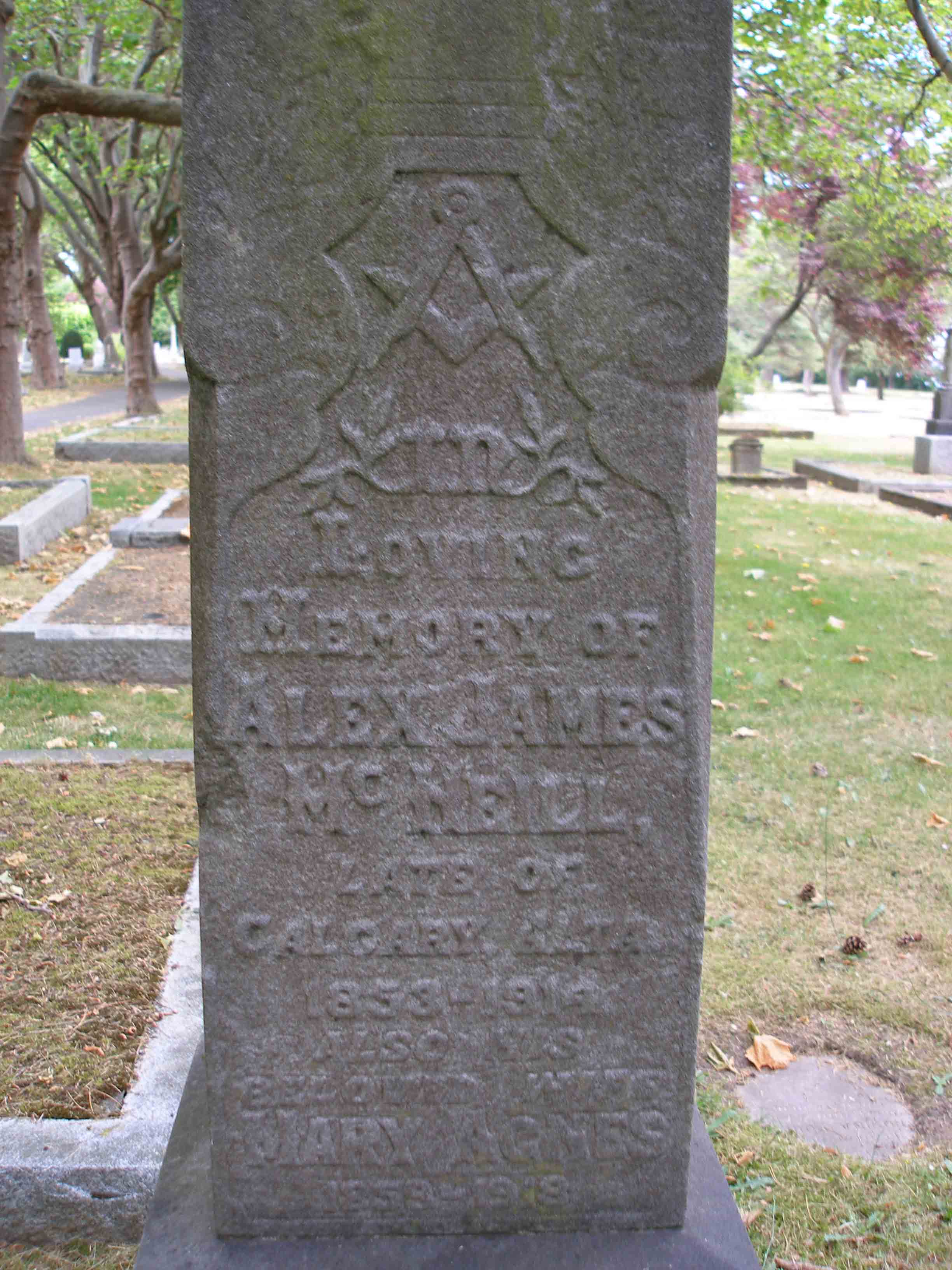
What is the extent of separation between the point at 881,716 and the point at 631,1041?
4.58 m

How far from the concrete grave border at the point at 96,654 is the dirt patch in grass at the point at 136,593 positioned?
0.38m

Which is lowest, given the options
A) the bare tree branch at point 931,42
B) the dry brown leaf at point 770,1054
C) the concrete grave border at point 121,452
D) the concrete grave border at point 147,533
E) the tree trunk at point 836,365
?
the dry brown leaf at point 770,1054

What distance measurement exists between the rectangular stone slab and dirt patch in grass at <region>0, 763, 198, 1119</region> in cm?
98

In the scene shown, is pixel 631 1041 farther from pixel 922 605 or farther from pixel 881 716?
pixel 922 605

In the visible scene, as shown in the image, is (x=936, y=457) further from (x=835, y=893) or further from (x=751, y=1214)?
(x=751, y=1214)

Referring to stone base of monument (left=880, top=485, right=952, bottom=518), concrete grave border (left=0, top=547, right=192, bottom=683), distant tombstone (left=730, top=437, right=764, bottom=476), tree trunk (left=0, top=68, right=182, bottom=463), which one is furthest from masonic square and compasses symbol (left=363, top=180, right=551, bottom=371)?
distant tombstone (left=730, top=437, right=764, bottom=476)

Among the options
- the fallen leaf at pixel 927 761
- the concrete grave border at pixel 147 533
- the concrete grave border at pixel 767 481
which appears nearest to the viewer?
the fallen leaf at pixel 927 761

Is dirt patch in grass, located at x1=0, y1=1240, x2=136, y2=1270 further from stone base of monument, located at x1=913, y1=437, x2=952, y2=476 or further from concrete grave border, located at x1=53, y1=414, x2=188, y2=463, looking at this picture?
stone base of monument, located at x1=913, y1=437, x2=952, y2=476

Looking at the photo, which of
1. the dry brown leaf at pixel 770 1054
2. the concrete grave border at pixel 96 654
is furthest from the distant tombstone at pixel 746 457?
the dry brown leaf at pixel 770 1054

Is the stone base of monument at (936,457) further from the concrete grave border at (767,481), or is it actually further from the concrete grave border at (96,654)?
the concrete grave border at (96,654)

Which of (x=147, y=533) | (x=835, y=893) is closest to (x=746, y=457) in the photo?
(x=147, y=533)

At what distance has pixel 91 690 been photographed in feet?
20.6

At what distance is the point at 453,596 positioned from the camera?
1981 mm

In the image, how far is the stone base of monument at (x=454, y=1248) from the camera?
6.93 ft
